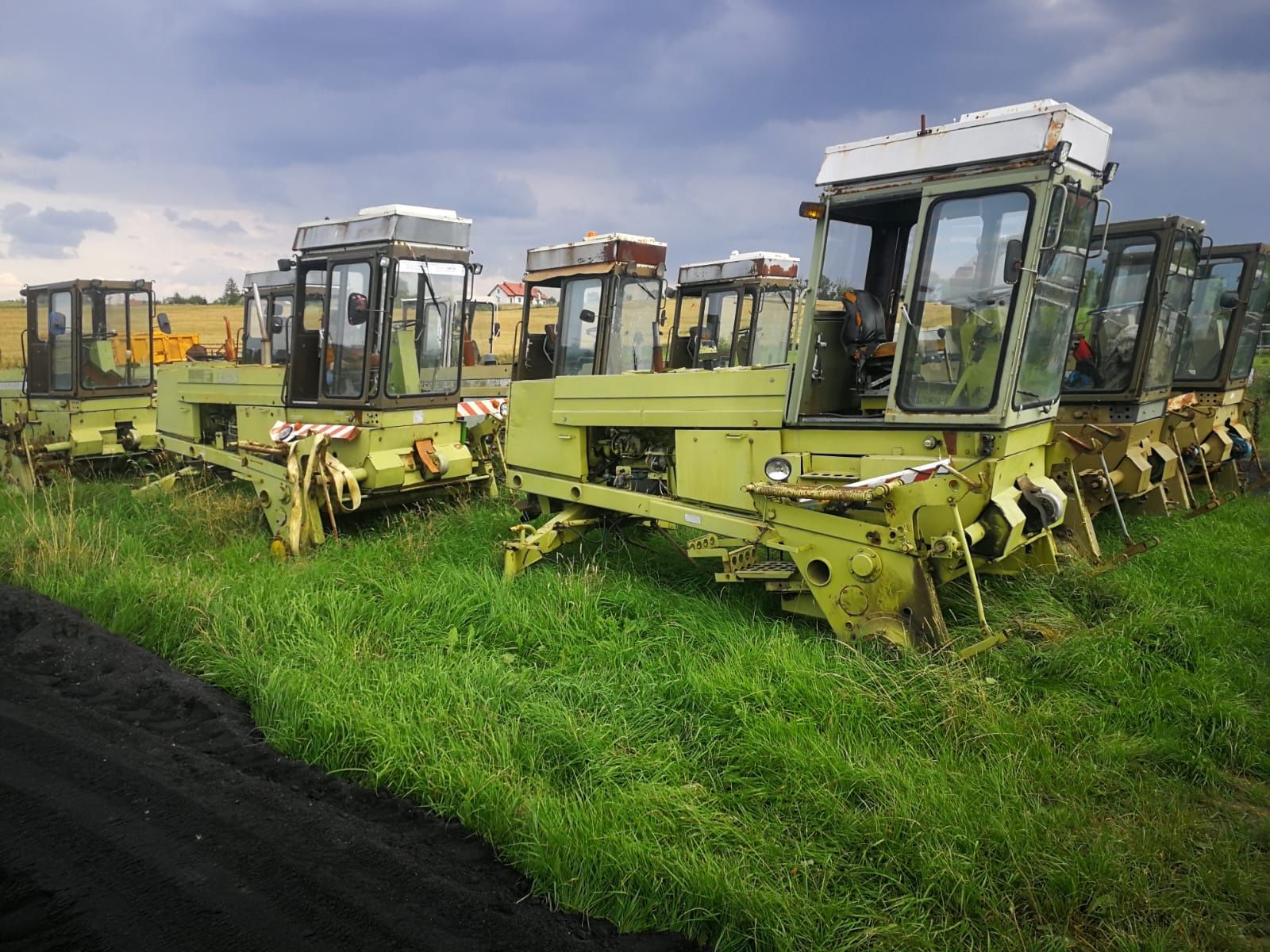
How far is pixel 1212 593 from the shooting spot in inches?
231

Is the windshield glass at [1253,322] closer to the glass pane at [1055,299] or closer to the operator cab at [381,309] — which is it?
the glass pane at [1055,299]

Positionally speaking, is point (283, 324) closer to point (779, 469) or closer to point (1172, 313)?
point (779, 469)

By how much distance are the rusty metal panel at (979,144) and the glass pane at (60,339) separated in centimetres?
1007

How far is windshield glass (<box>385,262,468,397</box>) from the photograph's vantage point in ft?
26.1

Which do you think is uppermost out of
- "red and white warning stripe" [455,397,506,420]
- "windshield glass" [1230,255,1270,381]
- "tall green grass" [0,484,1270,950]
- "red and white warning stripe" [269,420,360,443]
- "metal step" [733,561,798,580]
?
"windshield glass" [1230,255,1270,381]

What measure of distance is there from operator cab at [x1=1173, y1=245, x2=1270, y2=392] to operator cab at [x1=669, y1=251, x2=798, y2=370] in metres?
4.38

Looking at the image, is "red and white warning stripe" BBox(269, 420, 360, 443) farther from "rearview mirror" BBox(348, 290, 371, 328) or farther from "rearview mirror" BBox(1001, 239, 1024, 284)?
"rearview mirror" BBox(1001, 239, 1024, 284)

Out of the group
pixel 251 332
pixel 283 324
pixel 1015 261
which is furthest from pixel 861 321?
pixel 251 332

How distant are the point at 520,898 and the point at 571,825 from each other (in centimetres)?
32

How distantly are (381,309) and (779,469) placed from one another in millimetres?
4209

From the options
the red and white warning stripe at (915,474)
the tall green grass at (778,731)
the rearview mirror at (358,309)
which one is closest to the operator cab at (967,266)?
the red and white warning stripe at (915,474)

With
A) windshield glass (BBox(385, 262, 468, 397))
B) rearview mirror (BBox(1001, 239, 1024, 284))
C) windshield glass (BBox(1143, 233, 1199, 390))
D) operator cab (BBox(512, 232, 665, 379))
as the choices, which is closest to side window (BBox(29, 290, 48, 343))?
windshield glass (BBox(385, 262, 468, 397))

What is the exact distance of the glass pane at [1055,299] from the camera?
14.9 feet

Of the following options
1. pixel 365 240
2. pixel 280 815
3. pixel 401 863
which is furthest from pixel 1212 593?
pixel 365 240
